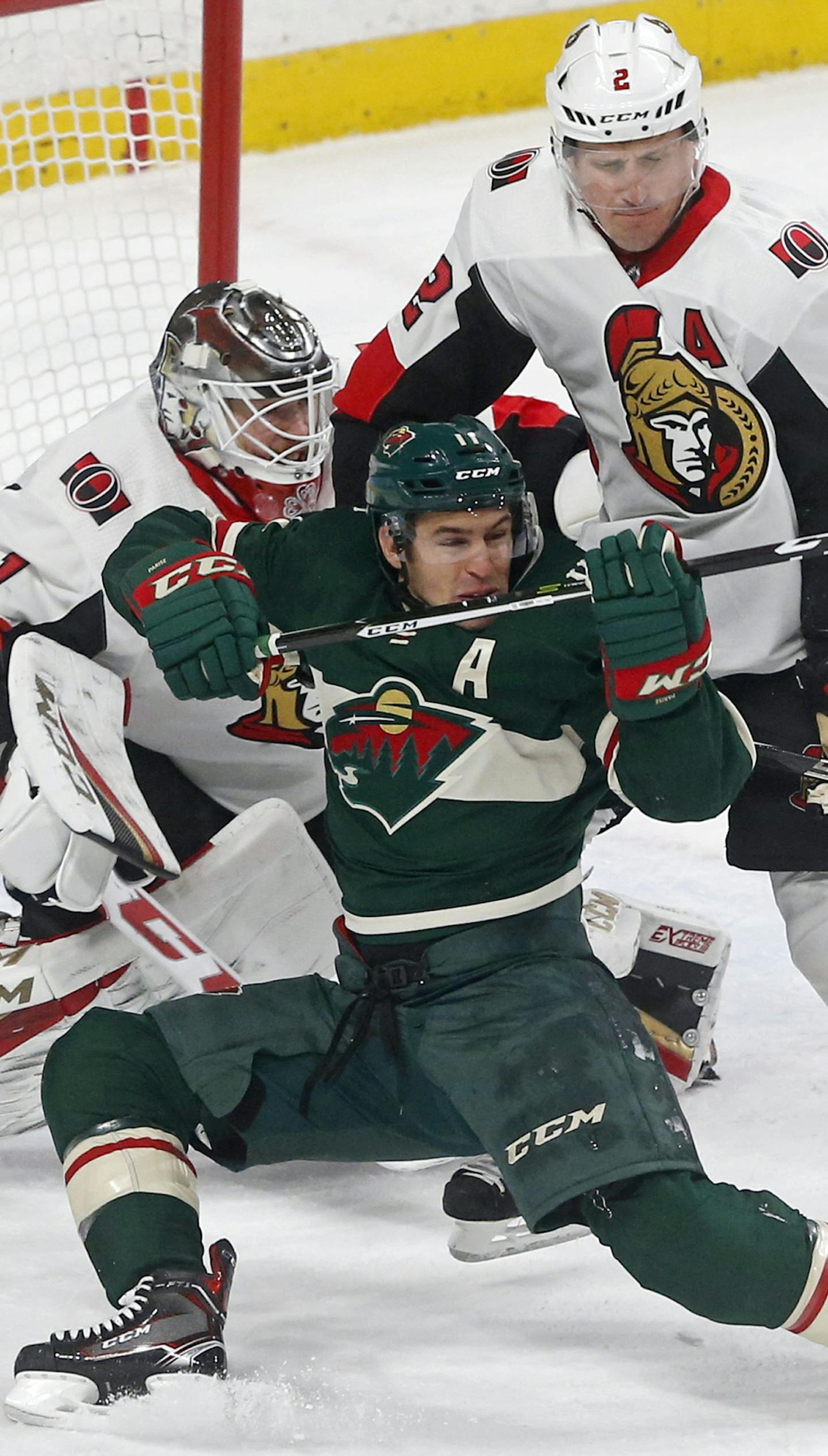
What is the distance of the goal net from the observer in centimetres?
405

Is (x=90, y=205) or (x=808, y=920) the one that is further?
(x=90, y=205)

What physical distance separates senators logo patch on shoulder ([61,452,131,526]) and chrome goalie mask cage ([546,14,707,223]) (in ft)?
2.31

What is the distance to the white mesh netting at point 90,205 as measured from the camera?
4059mm

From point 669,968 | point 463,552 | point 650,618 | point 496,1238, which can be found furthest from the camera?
point 669,968

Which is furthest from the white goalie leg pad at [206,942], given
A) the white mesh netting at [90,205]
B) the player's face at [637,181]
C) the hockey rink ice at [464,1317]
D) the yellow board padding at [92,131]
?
the yellow board padding at [92,131]

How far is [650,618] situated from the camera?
1.74m

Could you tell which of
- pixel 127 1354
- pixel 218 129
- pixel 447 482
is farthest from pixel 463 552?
pixel 218 129

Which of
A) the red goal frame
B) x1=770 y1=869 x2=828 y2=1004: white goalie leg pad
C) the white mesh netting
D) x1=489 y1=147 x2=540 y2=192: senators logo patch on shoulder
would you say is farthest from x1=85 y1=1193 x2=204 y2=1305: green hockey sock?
the white mesh netting

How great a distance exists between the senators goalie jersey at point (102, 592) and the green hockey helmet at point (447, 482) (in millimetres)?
532

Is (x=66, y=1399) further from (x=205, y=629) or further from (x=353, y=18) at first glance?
(x=353, y=18)

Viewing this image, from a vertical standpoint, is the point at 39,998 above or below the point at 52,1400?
below

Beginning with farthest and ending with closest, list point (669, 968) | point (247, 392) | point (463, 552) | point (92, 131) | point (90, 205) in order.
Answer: point (92, 131)
point (90, 205)
point (669, 968)
point (247, 392)
point (463, 552)

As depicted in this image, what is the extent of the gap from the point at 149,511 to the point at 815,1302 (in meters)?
1.25

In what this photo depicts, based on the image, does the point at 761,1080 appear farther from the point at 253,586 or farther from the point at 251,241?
the point at 251,241
